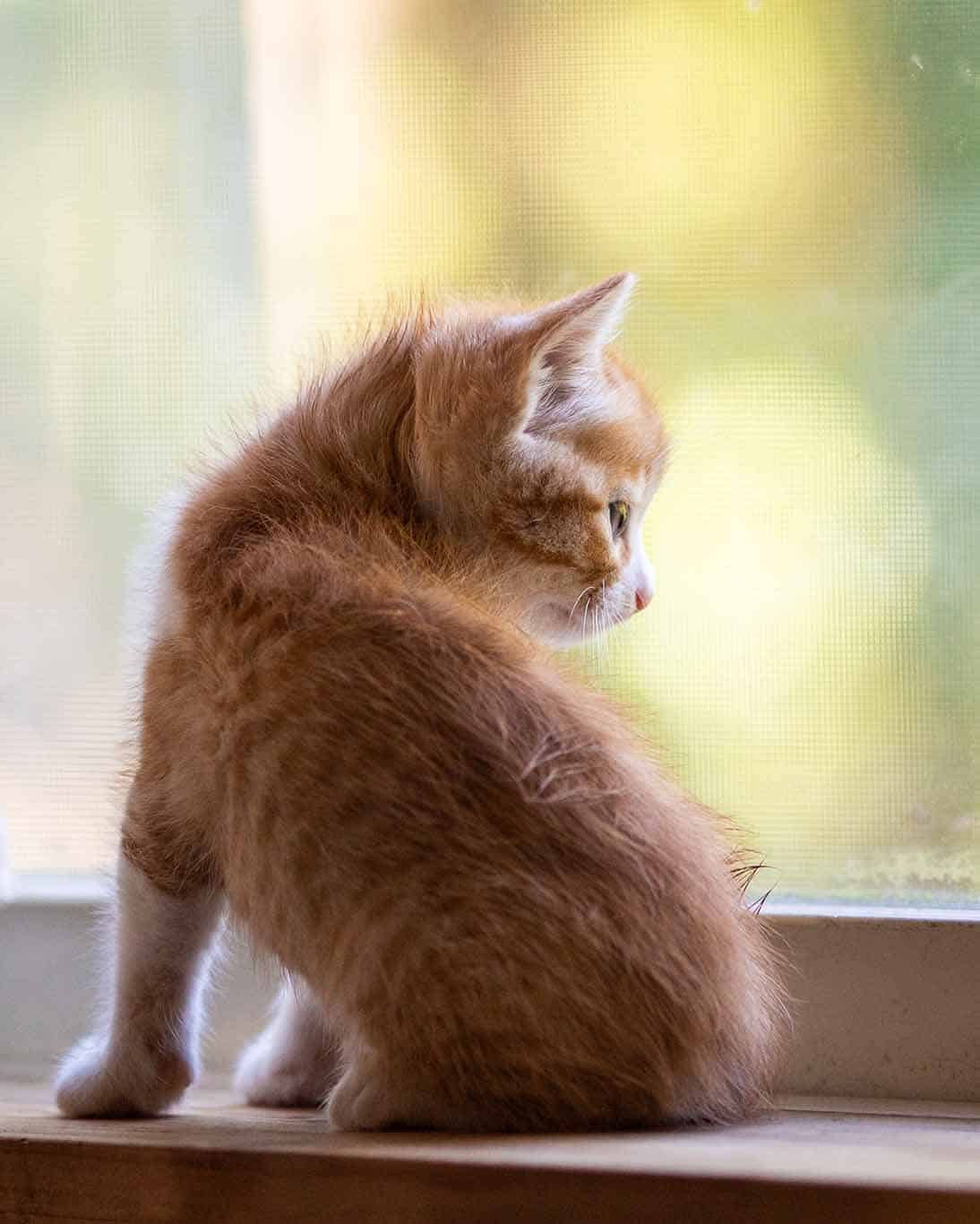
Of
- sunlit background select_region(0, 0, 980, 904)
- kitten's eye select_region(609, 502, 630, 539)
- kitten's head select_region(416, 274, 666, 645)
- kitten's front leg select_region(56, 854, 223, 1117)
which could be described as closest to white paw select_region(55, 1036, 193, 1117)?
kitten's front leg select_region(56, 854, 223, 1117)

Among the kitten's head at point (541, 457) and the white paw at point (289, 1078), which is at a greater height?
the kitten's head at point (541, 457)

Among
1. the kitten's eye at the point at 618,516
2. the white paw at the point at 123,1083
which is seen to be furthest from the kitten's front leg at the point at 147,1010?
the kitten's eye at the point at 618,516

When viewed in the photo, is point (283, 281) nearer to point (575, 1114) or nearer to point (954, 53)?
point (954, 53)

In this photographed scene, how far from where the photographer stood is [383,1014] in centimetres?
82

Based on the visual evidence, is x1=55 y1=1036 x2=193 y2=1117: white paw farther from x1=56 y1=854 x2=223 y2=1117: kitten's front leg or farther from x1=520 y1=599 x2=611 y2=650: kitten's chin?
x1=520 y1=599 x2=611 y2=650: kitten's chin

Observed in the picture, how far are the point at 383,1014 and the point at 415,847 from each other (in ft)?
0.32

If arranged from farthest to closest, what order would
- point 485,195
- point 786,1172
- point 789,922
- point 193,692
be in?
point 485,195 → point 789,922 → point 193,692 → point 786,1172

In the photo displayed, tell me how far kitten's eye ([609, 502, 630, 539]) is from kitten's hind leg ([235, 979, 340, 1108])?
0.42 metres

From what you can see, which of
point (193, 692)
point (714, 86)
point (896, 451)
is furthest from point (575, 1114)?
point (714, 86)

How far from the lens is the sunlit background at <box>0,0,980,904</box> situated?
1.19 m

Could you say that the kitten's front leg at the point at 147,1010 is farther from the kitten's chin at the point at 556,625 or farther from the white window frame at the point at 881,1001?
the kitten's chin at the point at 556,625

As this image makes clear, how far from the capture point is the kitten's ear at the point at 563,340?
100 cm

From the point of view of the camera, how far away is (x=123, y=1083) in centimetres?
96

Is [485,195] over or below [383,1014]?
over
